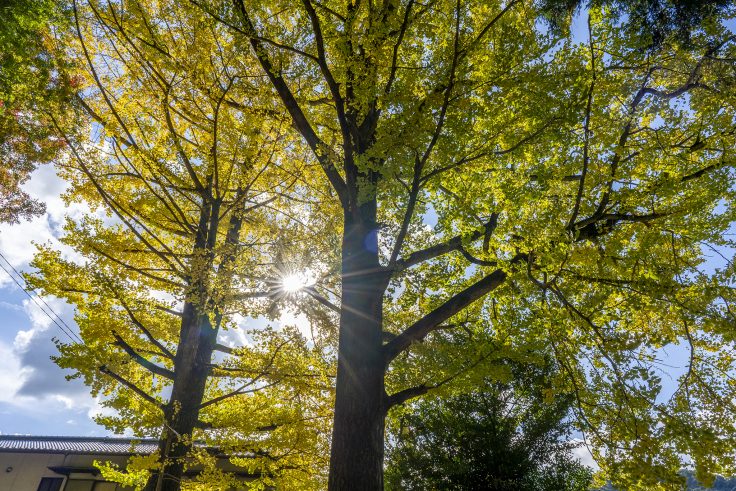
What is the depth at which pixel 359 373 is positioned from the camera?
12.7ft

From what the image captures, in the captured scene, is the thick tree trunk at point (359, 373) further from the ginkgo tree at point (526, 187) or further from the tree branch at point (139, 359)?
the tree branch at point (139, 359)

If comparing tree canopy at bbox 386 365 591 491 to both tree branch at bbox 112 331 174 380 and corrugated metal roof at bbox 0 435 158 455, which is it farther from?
corrugated metal roof at bbox 0 435 158 455

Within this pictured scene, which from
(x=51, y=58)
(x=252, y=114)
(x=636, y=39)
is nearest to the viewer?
(x=636, y=39)

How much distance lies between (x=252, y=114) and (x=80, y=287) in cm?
328

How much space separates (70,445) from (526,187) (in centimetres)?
1688

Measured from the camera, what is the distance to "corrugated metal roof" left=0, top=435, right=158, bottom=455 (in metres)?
12.4

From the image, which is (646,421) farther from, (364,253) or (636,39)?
(636,39)

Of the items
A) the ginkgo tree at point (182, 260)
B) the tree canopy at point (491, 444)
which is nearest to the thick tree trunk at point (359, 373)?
the ginkgo tree at point (182, 260)

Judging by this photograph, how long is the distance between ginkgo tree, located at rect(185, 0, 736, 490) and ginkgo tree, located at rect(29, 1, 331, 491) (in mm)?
1165

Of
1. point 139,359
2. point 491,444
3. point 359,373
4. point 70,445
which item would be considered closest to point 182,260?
A: point 139,359

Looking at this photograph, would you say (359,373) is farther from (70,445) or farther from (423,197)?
(70,445)

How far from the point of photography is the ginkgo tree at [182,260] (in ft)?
16.1

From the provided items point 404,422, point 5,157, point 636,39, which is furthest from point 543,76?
point 404,422

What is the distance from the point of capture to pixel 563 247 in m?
3.62
